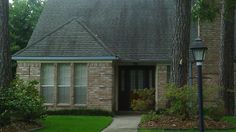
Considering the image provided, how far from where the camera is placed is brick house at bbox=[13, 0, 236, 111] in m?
24.1

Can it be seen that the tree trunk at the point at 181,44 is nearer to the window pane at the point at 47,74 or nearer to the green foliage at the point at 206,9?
the green foliage at the point at 206,9

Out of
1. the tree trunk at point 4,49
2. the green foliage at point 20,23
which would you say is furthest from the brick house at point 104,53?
the green foliage at point 20,23

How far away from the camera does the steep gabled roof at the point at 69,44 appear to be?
79.3 ft

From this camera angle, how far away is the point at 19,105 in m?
15.7

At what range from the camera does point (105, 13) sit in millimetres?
28562

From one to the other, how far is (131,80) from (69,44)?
4252mm

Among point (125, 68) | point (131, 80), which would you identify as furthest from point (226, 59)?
point (125, 68)

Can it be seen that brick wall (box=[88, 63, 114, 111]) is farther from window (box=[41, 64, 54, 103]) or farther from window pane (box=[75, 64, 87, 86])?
window (box=[41, 64, 54, 103])

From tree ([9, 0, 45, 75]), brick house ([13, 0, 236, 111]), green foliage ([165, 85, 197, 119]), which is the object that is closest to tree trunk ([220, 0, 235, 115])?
brick house ([13, 0, 236, 111])

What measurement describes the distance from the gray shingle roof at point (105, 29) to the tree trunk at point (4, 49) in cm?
763

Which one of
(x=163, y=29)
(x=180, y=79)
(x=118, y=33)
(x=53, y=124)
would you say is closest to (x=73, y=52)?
(x=118, y=33)

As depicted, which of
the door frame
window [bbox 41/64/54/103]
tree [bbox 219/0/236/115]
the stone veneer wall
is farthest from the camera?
the door frame

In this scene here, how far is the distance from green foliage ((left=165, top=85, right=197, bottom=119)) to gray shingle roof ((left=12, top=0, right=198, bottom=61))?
27.4ft

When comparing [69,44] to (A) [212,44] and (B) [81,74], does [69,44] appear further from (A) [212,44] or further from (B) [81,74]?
(A) [212,44]
